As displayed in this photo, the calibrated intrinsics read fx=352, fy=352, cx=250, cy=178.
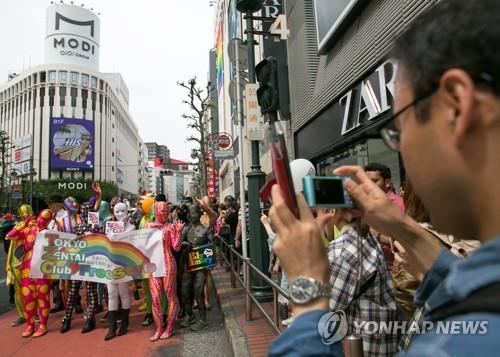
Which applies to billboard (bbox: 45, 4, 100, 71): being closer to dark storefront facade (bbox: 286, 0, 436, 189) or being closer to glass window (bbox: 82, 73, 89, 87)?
glass window (bbox: 82, 73, 89, 87)

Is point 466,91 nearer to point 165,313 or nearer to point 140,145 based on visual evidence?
point 165,313

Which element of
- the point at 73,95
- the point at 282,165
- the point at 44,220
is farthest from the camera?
the point at 73,95

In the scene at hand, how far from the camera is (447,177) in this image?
746mm

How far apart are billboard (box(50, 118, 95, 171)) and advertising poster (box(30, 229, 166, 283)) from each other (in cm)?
6552

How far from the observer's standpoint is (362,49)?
6629 millimetres

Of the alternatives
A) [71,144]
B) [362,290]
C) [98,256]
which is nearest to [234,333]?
[98,256]

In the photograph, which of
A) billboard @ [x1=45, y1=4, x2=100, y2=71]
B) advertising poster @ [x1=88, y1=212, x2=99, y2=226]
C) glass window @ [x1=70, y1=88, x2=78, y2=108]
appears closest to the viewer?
advertising poster @ [x1=88, y1=212, x2=99, y2=226]

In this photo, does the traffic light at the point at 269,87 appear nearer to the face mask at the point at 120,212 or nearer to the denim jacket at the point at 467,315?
the face mask at the point at 120,212

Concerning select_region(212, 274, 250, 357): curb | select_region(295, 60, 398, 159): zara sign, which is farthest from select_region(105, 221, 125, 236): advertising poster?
select_region(295, 60, 398, 159): zara sign

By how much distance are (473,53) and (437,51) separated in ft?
0.24

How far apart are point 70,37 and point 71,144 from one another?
2440 centimetres

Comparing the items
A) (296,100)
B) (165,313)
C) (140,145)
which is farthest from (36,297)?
(140,145)

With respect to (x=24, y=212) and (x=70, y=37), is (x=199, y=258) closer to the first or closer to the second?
(x=24, y=212)

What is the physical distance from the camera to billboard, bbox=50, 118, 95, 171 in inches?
2509
